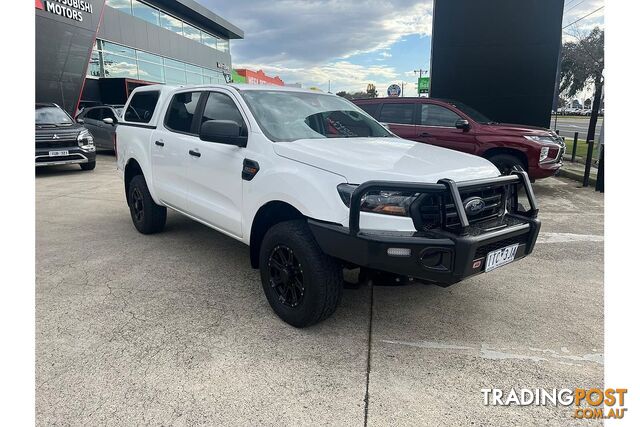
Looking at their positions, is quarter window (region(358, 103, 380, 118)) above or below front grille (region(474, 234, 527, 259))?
above

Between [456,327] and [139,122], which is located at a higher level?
[139,122]

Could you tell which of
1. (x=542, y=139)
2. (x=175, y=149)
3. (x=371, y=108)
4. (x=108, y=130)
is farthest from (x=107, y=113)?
(x=542, y=139)

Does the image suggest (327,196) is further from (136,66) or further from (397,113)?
(136,66)

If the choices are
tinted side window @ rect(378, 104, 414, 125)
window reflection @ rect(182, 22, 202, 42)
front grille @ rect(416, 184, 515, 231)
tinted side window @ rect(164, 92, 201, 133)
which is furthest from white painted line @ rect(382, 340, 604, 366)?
window reflection @ rect(182, 22, 202, 42)

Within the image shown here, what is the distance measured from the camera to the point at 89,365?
8.91 feet

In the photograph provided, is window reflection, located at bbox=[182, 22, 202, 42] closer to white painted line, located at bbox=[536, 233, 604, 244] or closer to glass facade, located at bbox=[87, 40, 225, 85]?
glass facade, located at bbox=[87, 40, 225, 85]

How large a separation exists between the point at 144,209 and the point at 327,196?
3.26 m

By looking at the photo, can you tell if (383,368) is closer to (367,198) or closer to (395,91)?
(367,198)

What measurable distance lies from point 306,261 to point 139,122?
346 centimetres

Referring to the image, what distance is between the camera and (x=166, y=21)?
30406 millimetres

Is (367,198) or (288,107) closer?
(367,198)

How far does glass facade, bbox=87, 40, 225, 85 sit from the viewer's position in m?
23.0

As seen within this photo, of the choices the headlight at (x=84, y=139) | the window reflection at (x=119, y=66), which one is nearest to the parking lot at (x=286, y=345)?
the headlight at (x=84, y=139)

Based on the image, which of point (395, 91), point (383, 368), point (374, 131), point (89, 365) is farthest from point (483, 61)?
point (395, 91)
